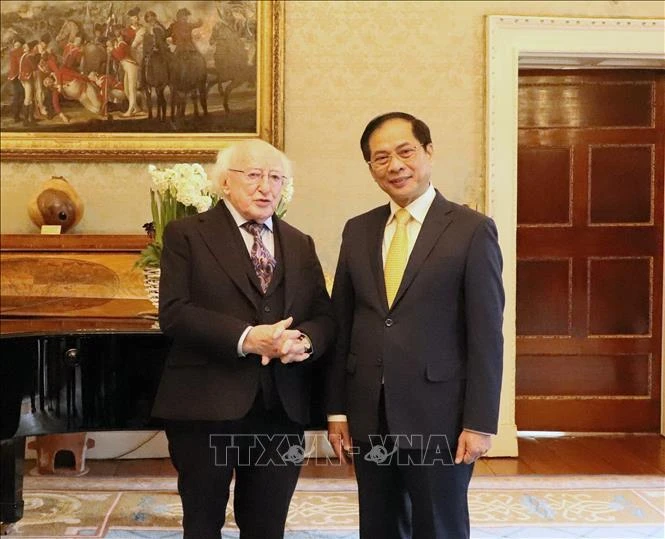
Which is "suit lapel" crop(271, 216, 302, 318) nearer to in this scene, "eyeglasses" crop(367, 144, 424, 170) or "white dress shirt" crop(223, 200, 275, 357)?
"white dress shirt" crop(223, 200, 275, 357)

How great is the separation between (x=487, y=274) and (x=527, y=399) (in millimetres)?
3115

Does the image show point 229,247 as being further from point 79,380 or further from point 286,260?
point 79,380

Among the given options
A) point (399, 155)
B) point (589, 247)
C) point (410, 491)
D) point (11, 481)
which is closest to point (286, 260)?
point (399, 155)

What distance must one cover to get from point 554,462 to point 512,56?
2.28m

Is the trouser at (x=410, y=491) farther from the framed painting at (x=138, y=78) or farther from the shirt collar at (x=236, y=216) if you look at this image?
the framed painting at (x=138, y=78)

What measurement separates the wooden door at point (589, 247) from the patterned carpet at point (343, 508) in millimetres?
952

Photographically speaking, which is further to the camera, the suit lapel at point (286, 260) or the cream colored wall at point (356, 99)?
the cream colored wall at point (356, 99)

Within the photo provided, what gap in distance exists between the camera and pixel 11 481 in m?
2.94

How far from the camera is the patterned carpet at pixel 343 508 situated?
3.12 meters

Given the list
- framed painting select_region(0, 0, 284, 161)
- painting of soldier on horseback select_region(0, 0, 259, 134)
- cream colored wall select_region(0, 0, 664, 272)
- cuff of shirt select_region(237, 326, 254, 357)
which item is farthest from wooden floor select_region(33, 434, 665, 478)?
cuff of shirt select_region(237, 326, 254, 357)

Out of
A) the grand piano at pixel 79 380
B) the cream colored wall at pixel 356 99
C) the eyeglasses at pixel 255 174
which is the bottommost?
the grand piano at pixel 79 380

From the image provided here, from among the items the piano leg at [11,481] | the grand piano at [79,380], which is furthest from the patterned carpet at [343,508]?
the grand piano at [79,380]

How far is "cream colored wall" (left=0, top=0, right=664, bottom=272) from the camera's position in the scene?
14.1ft

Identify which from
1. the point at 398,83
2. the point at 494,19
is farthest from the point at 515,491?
the point at 494,19
